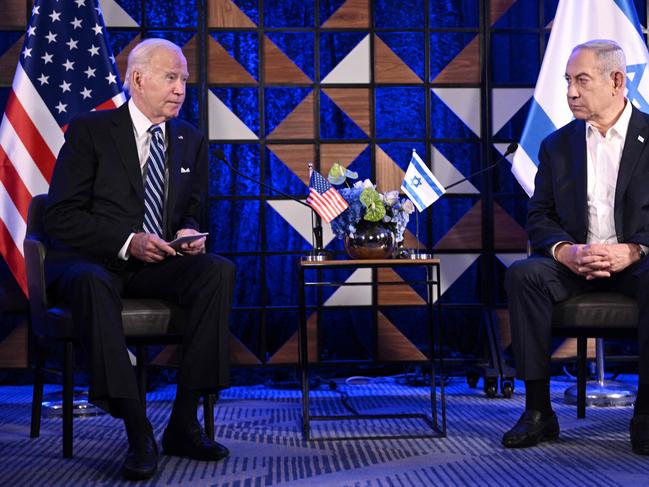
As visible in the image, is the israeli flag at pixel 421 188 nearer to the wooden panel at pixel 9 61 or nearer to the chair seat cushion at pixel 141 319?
the chair seat cushion at pixel 141 319

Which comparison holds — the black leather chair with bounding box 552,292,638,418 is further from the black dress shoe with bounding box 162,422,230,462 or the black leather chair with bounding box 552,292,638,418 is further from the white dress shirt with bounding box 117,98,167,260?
the white dress shirt with bounding box 117,98,167,260

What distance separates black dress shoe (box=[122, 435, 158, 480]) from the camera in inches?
109

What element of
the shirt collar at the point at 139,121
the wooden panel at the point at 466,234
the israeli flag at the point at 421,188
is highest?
the shirt collar at the point at 139,121

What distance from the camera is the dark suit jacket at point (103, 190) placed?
334cm

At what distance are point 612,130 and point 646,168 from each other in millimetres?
A: 228

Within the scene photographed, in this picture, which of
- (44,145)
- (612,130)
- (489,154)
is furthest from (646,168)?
(44,145)

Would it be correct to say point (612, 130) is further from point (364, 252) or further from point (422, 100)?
point (422, 100)

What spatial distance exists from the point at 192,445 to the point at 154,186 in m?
1.02

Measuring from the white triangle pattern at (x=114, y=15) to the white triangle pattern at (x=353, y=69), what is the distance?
3.78 ft

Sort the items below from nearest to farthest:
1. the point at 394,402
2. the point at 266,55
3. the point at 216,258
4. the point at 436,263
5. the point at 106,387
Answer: the point at 106,387
the point at 216,258
the point at 436,263
the point at 394,402
the point at 266,55

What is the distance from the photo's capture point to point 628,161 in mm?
3541

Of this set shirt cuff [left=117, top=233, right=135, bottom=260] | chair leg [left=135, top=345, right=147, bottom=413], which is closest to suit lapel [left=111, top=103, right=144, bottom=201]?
shirt cuff [left=117, top=233, right=135, bottom=260]

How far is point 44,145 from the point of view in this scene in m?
4.65

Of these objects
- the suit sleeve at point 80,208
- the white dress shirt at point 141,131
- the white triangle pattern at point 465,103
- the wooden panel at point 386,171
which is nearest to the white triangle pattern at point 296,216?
the wooden panel at point 386,171
